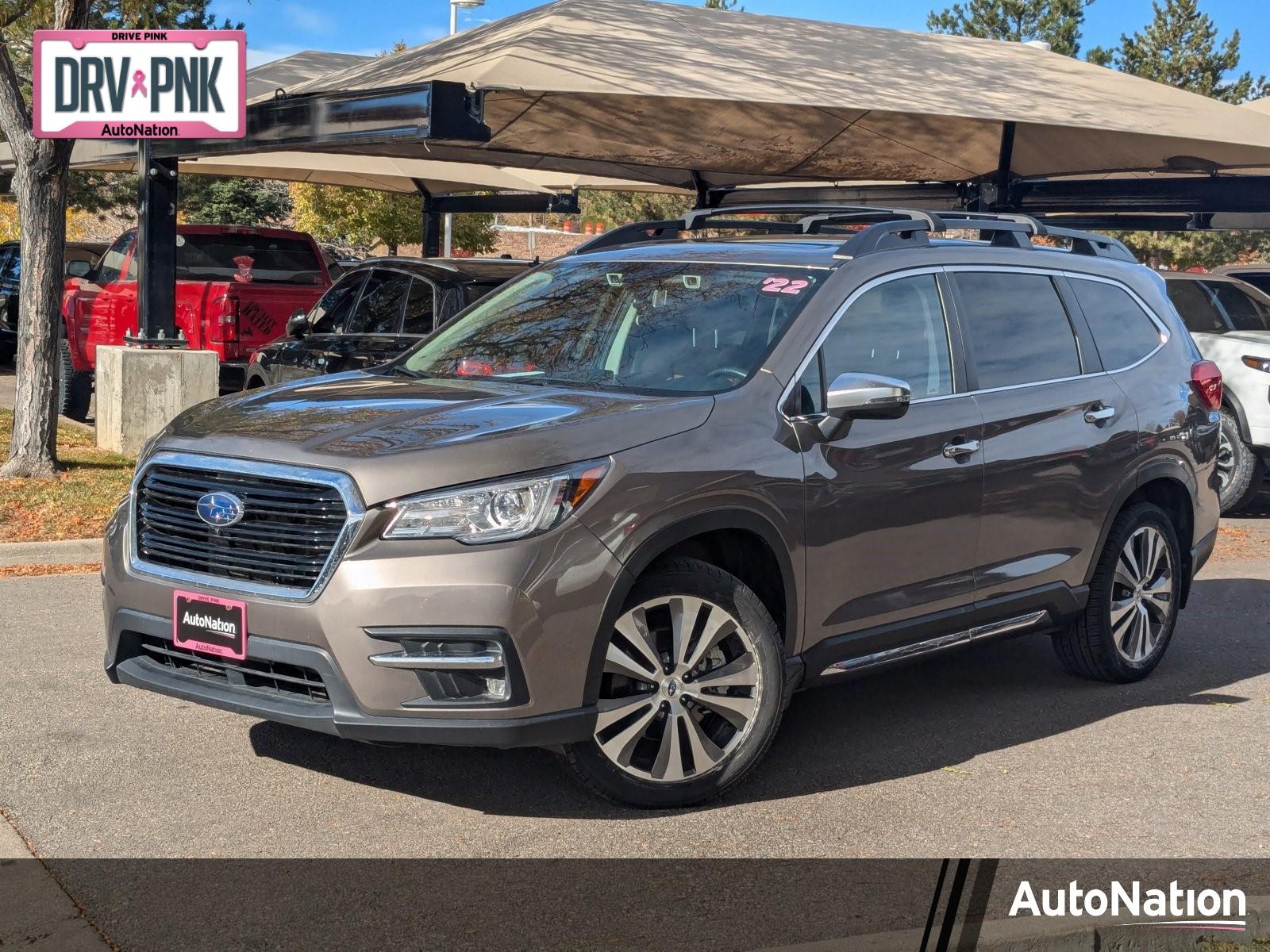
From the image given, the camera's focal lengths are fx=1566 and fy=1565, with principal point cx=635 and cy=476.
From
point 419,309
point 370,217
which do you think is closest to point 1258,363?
point 419,309

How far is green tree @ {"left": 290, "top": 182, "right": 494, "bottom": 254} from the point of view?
124ft

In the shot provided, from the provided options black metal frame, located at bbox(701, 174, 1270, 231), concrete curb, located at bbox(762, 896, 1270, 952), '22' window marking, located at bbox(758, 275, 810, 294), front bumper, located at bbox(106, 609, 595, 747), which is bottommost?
concrete curb, located at bbox(762, 896, 1270, 952)

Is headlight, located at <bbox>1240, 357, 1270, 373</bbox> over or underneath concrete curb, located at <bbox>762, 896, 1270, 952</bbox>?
over

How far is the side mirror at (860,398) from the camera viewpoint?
204 inches

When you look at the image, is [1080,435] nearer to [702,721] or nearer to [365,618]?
[702,721]

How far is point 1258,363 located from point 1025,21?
1857 inches

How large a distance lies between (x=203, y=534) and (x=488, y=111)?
7.70m

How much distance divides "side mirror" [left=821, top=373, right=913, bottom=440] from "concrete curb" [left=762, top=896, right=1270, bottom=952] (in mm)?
1804

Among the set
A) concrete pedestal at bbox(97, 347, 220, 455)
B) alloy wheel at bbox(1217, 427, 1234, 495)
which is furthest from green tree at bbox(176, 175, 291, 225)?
alloy wheel at bbox(1217, 427, 1234, 495)

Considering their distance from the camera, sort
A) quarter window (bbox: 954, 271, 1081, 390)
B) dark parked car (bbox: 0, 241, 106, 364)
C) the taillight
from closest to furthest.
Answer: quarter window (bbox: 954, 271, 1081, 390)
the taillight
dark parked car (bbox: 0, 241, 106, 364)

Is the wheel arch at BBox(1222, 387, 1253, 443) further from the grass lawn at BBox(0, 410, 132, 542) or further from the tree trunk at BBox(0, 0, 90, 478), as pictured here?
the tree trunk at BBox(0, 0, 90, 478)

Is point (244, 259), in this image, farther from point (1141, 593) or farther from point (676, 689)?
point (676, 689)

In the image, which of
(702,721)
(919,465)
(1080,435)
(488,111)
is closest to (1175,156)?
(488,111)

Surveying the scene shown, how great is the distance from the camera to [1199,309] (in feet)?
44.2
